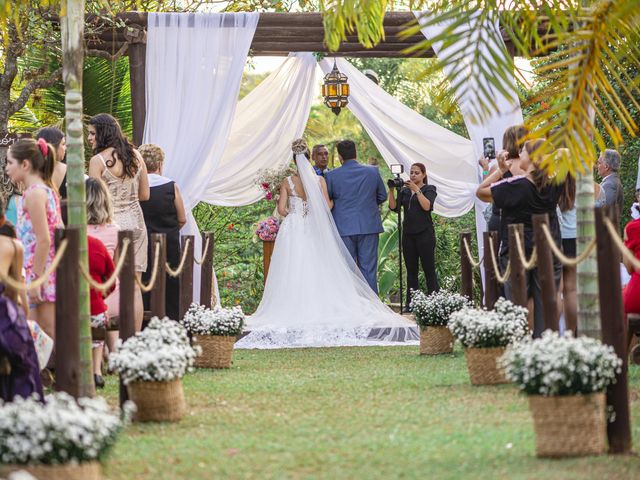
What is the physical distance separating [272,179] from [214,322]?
13.0 ft

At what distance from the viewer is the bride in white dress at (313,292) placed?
37.3ft

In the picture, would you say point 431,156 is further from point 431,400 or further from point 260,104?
point 431,400

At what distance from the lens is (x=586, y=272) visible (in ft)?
19.5

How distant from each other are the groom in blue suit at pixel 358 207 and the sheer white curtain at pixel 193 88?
5.48ft

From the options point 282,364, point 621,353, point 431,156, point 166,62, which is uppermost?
point 166,62

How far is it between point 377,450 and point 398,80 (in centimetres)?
2041

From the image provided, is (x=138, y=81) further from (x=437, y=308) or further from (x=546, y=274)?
(x=546, y=274)

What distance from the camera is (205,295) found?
10.2 m

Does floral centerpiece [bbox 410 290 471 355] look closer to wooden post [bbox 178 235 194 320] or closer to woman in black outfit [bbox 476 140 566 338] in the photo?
woman in black outfit [bbox 476 140 566 338]

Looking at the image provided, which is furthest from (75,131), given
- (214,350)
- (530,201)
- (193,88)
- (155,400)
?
(193,88)

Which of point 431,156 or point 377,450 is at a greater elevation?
point 431,156

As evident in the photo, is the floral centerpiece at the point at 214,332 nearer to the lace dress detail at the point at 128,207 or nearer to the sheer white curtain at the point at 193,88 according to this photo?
the lace dress detail at the point at 128,207

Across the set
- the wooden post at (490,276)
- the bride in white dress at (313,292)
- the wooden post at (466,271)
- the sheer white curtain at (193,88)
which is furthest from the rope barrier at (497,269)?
the sheer white curtain at (193,88)

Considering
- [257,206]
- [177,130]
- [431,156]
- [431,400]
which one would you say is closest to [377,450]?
[431,400]
